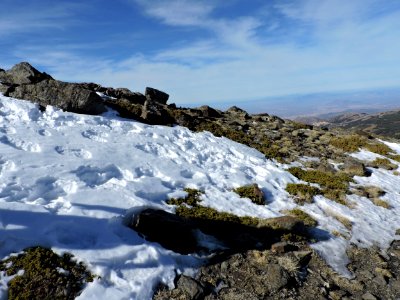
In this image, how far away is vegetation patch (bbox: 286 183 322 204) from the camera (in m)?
16.0

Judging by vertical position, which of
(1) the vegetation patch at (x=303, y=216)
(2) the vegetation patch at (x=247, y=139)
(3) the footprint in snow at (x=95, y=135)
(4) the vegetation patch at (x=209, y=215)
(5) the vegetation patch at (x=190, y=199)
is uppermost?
(3) the footprint in snow at (x=95, y=135)

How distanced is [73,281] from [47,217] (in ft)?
8.59

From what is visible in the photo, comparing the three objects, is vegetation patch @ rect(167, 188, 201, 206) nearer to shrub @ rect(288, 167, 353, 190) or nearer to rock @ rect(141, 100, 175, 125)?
shrub @ rect(288, 167, 353, 190)

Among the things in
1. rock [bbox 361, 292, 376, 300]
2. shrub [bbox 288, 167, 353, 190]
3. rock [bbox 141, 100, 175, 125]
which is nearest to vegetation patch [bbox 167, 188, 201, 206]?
rock [bbox 361, 292, 376, 300]

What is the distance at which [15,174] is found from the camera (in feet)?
40.4

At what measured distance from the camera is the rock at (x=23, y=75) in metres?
A: 22.7

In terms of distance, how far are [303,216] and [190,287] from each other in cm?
694

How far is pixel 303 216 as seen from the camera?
47.0ft

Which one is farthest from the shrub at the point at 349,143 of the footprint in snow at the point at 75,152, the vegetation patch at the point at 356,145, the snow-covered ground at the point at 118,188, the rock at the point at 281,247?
the footprint in snow at the point at 75,152

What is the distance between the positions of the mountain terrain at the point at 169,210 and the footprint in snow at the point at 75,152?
0.28 ft

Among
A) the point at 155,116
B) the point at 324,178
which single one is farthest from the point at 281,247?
the point at 155,116

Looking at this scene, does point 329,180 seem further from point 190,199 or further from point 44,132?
point 44,132

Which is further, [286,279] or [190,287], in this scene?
[286,279]

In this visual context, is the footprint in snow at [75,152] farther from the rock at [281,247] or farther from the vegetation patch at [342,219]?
the vegetation patch at [342,219]
